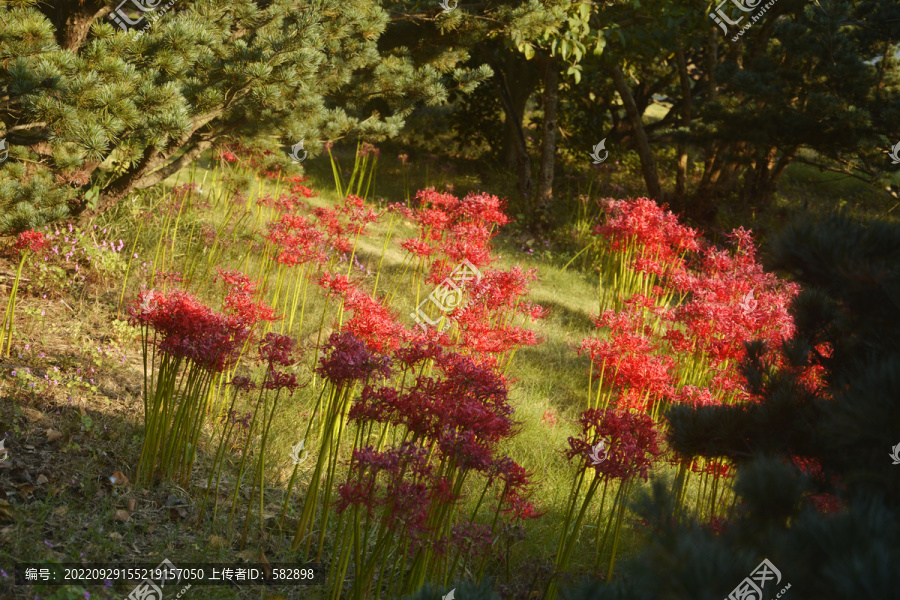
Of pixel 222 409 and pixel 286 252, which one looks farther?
pixel 286 252

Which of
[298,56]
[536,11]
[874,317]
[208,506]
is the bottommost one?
[208,506]

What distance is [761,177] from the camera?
40.4 feet

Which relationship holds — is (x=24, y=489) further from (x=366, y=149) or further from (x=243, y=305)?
(x=366, y=149)

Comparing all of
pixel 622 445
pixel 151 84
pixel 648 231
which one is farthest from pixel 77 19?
pixel 622 445

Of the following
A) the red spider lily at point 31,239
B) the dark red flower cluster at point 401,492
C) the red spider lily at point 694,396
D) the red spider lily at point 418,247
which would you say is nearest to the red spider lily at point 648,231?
the red spider lily at point 418,247

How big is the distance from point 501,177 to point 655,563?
11.1 meters

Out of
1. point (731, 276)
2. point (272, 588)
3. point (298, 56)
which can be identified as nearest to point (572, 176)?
point (731, 276)

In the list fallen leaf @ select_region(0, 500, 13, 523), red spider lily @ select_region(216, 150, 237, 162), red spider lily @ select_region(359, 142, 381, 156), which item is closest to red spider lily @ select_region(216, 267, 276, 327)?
fallen leaf @ select_region(0, 500, 13, 523)

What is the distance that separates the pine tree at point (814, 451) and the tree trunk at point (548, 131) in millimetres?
7527

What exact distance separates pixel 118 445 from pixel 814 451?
310 centimetres

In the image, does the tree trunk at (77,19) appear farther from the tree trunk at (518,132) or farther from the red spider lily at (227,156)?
the tree trunk at (518,132)

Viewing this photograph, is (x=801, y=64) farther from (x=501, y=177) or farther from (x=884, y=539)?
(x=884, y=539)

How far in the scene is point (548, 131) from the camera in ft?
30.9

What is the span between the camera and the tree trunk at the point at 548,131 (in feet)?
30.5
